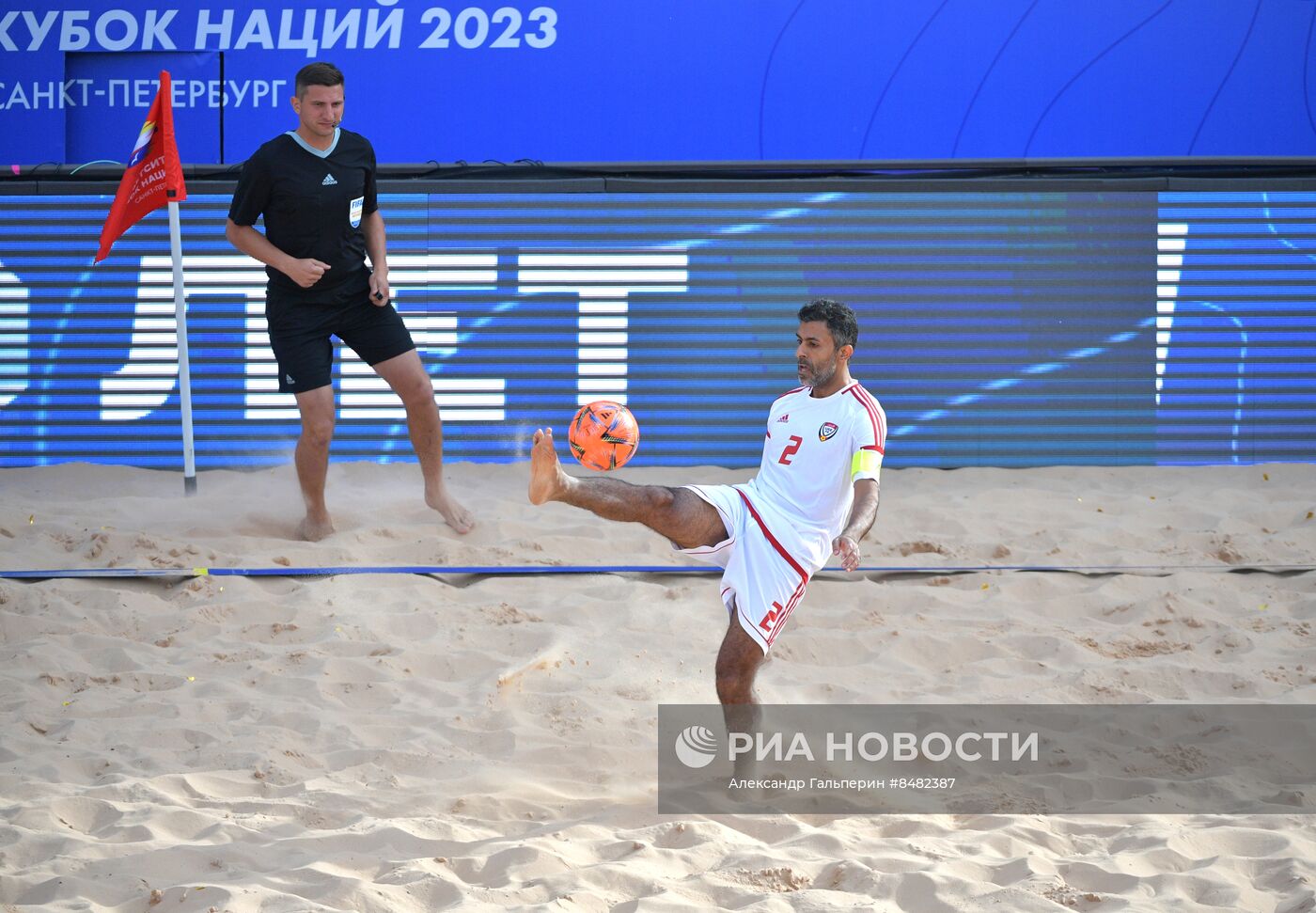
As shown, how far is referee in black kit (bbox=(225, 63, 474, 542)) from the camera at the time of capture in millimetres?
5902

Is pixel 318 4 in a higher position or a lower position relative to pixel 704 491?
higher

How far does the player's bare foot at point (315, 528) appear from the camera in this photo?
20.7 feet

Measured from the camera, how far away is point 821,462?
4258mm

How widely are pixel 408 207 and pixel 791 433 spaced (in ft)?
14.0

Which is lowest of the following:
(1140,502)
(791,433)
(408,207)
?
(1140,502)

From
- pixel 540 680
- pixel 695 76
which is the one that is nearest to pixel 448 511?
pixel 540 680

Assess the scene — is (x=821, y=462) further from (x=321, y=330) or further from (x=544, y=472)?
(x=321, y=330)

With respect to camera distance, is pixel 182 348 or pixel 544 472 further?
pixel 182 348

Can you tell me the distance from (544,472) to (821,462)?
951 mm

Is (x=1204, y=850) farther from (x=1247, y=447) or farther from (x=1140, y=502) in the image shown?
(x=1247, y=447)

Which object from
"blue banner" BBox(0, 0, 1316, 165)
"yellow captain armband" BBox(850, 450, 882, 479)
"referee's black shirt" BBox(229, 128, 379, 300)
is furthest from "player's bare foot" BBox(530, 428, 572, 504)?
"blue banner" BBox(0, 0, 1316, 165)

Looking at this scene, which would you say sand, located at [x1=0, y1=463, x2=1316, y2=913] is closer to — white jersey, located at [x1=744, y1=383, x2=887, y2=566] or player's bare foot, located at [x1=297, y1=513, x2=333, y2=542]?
player's bare foot, located at [x1=297, y1=513, x2=333, y2=542]

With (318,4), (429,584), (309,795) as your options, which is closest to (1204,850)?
(309,795)

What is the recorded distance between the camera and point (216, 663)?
16.1 feet
